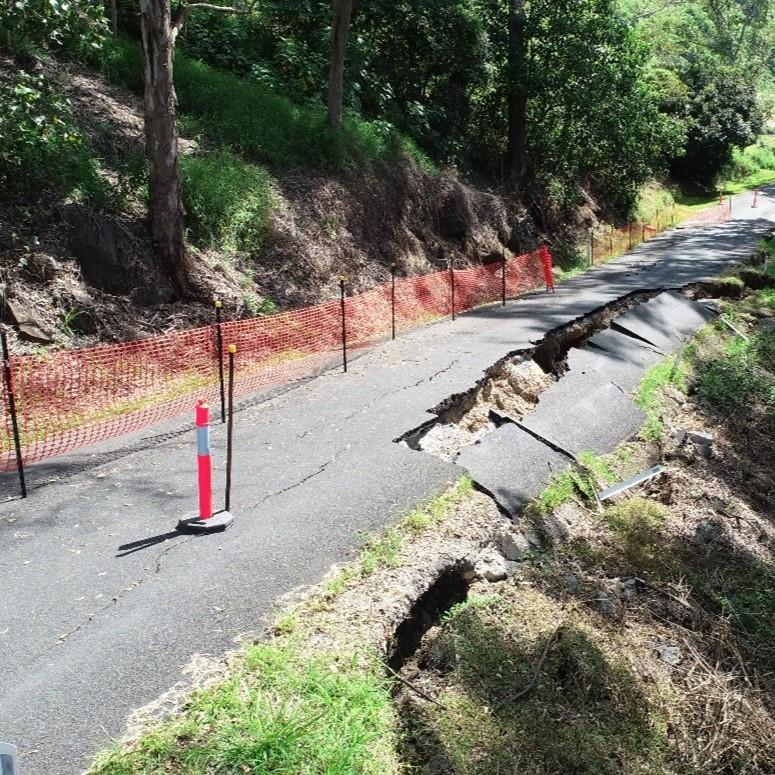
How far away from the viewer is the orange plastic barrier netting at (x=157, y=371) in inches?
335

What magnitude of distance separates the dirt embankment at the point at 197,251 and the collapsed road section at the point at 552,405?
4565 mm

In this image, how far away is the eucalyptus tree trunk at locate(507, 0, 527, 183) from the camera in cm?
2406

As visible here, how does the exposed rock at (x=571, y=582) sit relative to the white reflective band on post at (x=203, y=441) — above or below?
below

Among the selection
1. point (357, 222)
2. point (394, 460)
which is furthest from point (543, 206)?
point (394, 460)

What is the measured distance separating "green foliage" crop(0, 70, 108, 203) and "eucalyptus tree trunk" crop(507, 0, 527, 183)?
52.6ft

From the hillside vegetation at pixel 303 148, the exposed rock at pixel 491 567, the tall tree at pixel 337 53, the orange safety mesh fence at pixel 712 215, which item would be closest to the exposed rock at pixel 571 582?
the exposed rock at pixel 491 567

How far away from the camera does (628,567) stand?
697 cm

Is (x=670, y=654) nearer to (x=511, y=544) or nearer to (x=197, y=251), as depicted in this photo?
(x=511, y=544)

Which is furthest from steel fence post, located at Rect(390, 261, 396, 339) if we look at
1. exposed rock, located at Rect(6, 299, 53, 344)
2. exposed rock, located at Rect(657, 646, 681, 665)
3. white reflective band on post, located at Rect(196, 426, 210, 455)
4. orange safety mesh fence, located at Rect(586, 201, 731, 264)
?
orange safety mesh fence, located at Rect(586, 201, 731, 264)

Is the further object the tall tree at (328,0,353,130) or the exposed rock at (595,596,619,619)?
the tall tree at (328,0,353,130)

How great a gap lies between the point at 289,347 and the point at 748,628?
7409mm

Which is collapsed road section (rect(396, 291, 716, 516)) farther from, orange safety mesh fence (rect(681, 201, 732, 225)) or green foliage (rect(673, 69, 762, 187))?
green foliage (rect(673, 69, 762, 187))

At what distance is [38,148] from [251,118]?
22.1 ft

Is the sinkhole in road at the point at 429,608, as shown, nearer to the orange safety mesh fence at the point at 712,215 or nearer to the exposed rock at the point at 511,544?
the exposed rock at the point at 511,544
